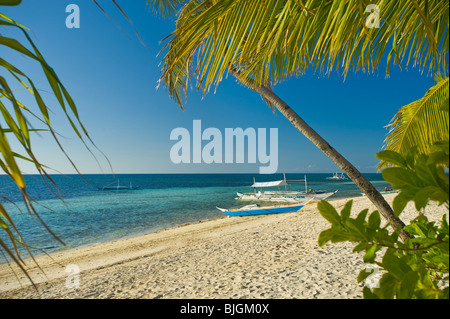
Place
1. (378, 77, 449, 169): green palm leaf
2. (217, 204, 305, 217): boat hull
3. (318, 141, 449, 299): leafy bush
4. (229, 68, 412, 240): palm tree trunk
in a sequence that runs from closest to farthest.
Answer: (318, 141, 449, 299): leafy bush
(229, 68, 412, 240): palm tree trunk
(378, 77, 449, 169): green palm leaf
(217, 204, 305, 217): boat hull

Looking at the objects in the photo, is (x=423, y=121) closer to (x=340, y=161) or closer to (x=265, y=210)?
(x=340, y=161)

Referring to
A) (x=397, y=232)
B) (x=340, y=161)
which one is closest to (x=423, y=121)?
(x=340, y=161)

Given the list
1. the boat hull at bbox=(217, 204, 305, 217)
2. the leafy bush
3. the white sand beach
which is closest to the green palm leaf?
the white sand beach

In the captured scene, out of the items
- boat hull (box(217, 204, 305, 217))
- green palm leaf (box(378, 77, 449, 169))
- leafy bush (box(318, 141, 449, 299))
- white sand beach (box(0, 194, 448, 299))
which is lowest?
boat hull (box(217, 204, 305, 217))

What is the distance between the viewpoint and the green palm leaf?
2533 millimetres

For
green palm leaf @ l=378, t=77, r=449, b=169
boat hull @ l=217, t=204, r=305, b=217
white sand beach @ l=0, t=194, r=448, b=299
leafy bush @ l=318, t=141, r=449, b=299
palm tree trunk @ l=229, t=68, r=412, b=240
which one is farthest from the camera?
boat hull @ l=217, t=204, r=305, b=217

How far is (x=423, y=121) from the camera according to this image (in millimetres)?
2691

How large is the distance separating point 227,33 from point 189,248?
7978 mm

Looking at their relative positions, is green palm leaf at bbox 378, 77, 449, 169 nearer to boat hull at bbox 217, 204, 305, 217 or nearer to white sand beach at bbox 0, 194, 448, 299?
white sand beach at bbox 0, 194, 448, 299

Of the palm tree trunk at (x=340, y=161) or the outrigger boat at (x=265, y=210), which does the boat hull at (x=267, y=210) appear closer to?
the outrigger boat at (x=265, y=210)

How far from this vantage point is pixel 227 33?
1207 mm

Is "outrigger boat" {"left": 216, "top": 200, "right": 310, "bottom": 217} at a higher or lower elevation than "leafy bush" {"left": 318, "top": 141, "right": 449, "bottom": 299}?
lower

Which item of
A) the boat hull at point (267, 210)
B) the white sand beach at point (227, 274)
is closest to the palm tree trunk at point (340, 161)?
the white sand beach at point (227, 274)
